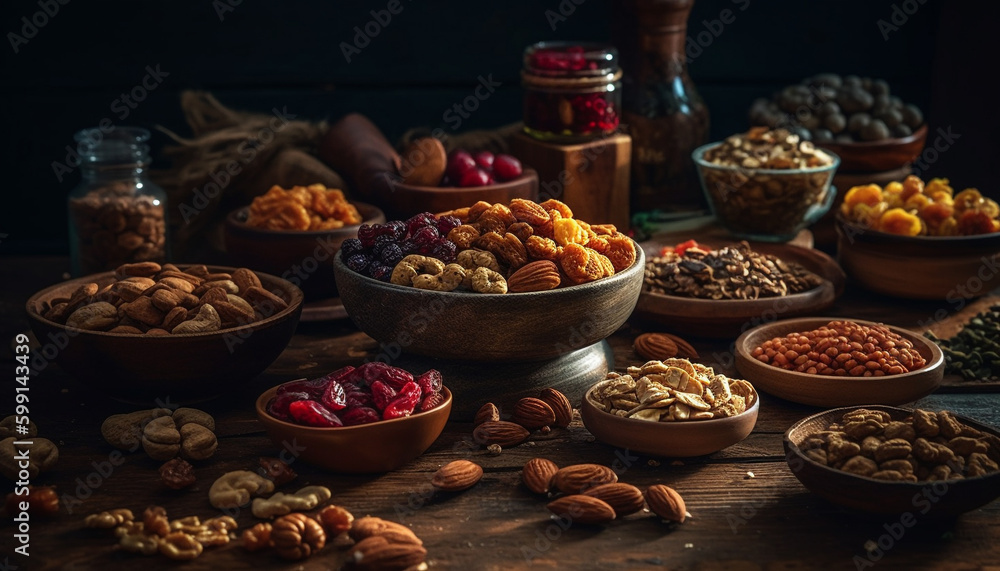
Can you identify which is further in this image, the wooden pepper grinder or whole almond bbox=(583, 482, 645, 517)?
the wooden pepper grinder

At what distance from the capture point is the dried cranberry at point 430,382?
171cm

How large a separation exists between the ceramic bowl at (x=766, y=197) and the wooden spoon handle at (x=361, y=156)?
0.81m

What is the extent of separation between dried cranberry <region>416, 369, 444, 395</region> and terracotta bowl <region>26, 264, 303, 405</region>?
31cm

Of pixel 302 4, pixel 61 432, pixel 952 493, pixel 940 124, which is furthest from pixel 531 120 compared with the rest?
pixel 952 493

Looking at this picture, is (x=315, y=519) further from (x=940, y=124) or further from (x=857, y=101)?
(x=940, y=124)

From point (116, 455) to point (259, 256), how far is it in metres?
0.73

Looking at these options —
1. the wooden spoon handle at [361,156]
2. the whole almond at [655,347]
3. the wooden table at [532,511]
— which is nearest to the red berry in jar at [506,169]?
the wooden spoon handle at [361,156]

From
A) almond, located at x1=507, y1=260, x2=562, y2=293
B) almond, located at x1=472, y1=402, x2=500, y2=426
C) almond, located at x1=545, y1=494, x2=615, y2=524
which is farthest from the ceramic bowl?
almond, located at x1=545, y1=494, x2=615, y2=524

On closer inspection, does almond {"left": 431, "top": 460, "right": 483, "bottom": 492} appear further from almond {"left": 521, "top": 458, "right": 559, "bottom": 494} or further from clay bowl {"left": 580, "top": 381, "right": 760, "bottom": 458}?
clay bowl {"left": 580, "top": 381, "right": 760, "bottom": 458}

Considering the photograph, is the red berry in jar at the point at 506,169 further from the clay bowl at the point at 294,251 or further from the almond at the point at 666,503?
the almond at the point at 666,503

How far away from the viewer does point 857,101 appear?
9.57 feet

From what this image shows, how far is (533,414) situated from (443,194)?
2.73ft

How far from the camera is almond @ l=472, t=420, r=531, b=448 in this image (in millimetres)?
1754

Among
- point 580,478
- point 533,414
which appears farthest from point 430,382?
point 580,478
